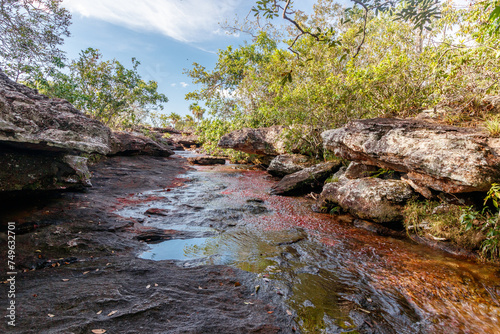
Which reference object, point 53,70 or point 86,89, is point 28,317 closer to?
point 53,70

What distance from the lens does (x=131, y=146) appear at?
1692 cm

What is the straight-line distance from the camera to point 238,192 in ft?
35.3

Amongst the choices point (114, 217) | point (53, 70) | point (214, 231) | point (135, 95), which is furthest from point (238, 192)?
point (135, 95)

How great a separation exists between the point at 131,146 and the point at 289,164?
11901 millimetres

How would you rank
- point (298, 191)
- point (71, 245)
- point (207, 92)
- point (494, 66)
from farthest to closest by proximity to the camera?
point (207, 92), point (298, 191), point (494, 66), point (71, 245)

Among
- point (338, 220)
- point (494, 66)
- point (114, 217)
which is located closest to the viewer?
point (494, 66)

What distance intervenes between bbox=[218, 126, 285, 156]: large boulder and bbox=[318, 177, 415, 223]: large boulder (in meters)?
8.34

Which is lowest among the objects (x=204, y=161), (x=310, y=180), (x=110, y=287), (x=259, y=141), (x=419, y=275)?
(x=110, y=287)

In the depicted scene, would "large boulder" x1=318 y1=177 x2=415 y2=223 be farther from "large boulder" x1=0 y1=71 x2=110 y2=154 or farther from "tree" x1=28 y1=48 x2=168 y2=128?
"tree" x1=28 y1=48 x2=168 y2=128

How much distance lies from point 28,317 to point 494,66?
9.84 metres

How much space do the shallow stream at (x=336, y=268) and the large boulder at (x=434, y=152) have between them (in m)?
1.68

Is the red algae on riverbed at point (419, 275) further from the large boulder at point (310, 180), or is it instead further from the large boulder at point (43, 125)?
the large boulder at point (43, 125)

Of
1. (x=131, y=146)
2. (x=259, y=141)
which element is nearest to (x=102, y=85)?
(x=131, y=146)

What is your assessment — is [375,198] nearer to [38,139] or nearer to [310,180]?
[310,180]
